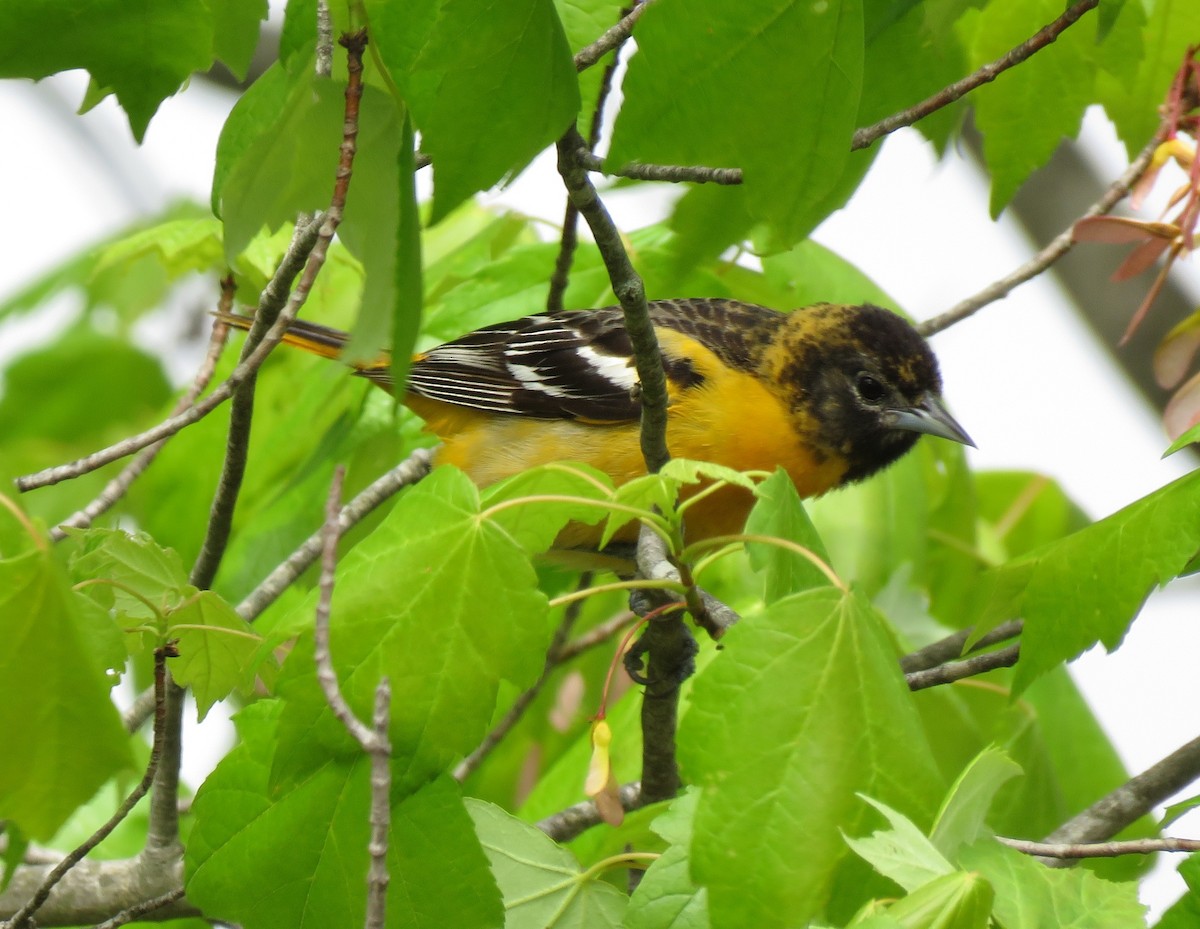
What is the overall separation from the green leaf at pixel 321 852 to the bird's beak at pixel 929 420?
2379 mm

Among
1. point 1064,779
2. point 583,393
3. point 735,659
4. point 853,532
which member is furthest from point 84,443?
point 735,659

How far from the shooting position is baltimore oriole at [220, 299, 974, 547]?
161 inches

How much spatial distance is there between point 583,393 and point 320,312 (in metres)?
0.84

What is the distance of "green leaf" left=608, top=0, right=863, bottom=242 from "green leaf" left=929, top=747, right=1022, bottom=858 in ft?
2.78

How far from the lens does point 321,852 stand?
213 cm

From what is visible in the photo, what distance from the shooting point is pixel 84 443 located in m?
6.00

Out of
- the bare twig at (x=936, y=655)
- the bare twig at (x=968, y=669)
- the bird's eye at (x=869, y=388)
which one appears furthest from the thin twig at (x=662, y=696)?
the bird's eye at (x=869, y=388)

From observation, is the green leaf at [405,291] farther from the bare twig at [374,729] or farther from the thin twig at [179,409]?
the thin twig at [179,409]

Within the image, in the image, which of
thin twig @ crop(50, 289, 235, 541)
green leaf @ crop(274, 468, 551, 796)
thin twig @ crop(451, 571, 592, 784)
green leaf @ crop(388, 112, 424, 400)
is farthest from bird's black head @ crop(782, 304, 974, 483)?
green leaf @ crop(388, 112, 424, 400)

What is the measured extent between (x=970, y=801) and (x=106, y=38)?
1693 millimetres

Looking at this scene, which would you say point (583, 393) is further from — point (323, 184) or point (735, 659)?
point (735, 659)

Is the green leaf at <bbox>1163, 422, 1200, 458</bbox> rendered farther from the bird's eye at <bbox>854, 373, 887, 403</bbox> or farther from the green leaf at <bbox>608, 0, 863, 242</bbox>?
the bird's eye at <bbox>854, 373, 887, 403</bbox>

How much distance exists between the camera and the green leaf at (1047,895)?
1.80 metres

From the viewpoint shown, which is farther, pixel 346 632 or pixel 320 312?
pixel 320 312
